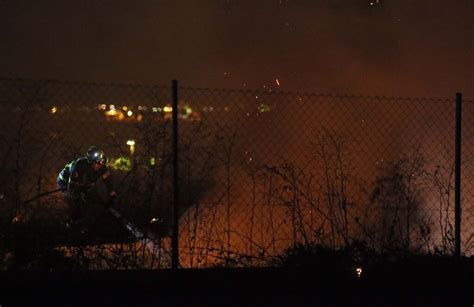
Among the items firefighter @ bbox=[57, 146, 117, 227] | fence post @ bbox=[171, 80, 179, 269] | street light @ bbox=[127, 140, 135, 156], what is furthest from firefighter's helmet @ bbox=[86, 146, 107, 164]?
fence post @ bbox=[171, 80, 179, 269]

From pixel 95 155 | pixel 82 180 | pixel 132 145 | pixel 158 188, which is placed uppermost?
pixel 95 155

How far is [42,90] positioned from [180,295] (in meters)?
1.87

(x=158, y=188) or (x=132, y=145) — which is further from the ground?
(x=132, y=145)

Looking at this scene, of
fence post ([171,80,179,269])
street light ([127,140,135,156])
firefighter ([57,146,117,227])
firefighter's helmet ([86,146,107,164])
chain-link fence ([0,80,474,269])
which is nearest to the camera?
fence post ([171,80,179,269])

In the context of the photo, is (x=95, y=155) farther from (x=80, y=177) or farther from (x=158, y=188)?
Result: (x=158, y=188)

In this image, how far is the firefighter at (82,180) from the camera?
16.5 ft

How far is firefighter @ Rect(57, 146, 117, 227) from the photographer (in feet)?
16.5

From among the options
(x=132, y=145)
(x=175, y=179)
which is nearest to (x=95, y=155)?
(x=132, y=145)

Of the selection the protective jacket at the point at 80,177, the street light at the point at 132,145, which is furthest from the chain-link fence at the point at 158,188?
the protective jacket at the point at 80,177

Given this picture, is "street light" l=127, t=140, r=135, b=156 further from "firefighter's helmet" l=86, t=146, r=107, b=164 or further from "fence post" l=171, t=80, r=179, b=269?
"firefighter's helmet" l=86, t=146, r=107, b=164

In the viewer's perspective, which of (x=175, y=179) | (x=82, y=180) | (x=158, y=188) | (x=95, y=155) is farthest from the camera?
(x=95, y=155)

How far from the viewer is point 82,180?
5734 mm

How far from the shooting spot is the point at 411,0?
28.9 ft

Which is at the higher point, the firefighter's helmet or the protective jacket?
the firefighter's helmet
